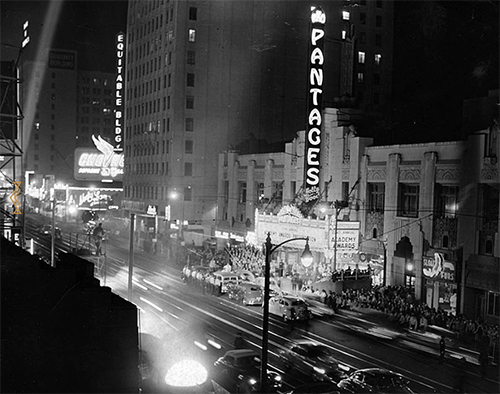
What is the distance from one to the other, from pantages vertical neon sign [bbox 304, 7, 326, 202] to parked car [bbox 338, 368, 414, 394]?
1129 inches

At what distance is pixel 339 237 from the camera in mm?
43906

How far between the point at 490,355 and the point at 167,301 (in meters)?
21.2

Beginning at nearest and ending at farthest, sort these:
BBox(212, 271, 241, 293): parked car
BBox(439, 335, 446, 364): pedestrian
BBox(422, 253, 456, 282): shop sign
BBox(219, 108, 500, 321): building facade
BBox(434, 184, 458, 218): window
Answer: BBox(439, 335, 446, 364): pedestrian
BBox(219, 108, 500, 321): building facade
BBox(422, 253, 456, 282): shop sign
BBox(434, 184, 458, 218): window
BBox(212, 271, 241, 293): parked car

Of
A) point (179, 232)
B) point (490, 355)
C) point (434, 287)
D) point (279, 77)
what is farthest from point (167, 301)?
point (279, 77)

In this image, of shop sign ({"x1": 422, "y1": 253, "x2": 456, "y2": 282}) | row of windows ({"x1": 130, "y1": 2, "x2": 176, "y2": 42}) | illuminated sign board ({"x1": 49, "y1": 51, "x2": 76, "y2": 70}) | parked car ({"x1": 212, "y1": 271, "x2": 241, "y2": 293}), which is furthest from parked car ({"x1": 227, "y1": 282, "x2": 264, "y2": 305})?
illuminated sign board ({"x1": 49, "y1": 51, "x2": 76, "y2": 70})

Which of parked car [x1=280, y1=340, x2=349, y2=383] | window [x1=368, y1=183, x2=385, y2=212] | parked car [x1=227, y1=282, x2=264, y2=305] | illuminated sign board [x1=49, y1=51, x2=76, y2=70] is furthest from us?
illuminated sign board [x1=49, y1=51, x2=76, y2=70]

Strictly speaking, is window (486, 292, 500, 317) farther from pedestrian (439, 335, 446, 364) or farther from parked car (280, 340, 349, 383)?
parked car (280, 340, 349, 383)

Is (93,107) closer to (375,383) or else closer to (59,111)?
(59,111)

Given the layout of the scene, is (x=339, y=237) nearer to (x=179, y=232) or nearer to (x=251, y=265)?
(x=251, y=265)

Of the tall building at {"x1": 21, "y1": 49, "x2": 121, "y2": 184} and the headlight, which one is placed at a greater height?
the tall building at {"x1": 21, "y1": 49, "x2": 121, "y2": 184}

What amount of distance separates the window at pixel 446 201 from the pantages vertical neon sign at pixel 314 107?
1144 centimetres

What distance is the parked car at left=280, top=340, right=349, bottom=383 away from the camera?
79.2 ft

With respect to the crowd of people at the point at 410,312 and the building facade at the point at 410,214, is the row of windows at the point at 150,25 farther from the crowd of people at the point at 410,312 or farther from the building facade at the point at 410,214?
the crowd of people at the point at 410,312

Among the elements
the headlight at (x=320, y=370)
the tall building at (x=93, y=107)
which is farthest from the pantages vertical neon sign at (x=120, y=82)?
the tall building at (x=93, y=107)
